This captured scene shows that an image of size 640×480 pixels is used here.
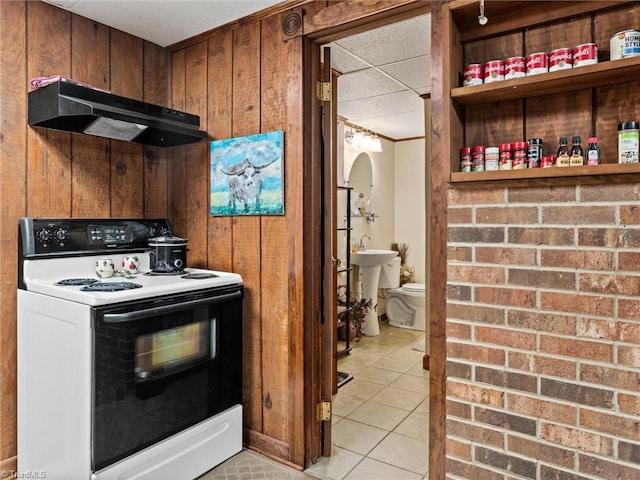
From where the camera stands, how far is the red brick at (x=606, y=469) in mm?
1310

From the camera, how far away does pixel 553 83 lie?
1.39m

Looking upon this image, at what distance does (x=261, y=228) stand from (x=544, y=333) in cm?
138

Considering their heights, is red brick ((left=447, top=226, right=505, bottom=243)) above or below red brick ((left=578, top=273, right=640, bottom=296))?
above

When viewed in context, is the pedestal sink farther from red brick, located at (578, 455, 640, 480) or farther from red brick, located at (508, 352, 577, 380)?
red brick, located at (578, 455, 640, 480)

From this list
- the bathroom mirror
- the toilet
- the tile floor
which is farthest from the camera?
the toilet

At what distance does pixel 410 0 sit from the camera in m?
1.73

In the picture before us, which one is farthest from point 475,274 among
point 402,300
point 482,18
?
point 402,300

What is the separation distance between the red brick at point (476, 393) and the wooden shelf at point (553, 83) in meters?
1.09

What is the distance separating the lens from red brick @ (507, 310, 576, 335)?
1407 millimetres

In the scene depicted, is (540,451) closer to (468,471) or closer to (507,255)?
(468,471)

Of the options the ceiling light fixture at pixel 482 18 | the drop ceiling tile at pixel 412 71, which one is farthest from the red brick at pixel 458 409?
the drop ceiling tile at pixel 412 71

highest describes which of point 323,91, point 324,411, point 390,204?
point 323,91

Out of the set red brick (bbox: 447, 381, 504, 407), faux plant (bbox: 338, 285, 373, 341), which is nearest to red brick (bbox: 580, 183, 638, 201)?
red brick (bbox: 447, 381, 504, 407)

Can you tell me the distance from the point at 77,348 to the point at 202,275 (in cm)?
68
